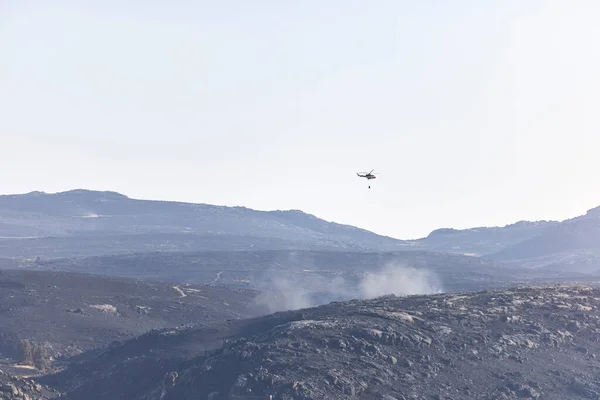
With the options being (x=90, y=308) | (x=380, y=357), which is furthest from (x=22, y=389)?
(x=90, y=308)

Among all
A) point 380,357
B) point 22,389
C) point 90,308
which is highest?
point 90,308

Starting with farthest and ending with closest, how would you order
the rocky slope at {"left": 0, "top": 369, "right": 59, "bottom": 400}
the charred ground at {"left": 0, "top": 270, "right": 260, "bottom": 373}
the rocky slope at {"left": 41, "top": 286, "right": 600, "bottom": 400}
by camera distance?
the charred ground at {"left": 0, "top": 270, "right": 260, "bottom": 373}
the rocky slope at {"left": 0, "top": 369, "right": 59, "bottom": 400}
the rocky slope at {"left": 41, "top": 286, "right": 600, "bottom": 400}

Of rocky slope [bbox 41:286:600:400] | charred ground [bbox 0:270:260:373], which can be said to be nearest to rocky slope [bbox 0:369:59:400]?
rocky slope [bbox 41:286:600:400]

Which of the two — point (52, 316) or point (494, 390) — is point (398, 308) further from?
point (52, 316)

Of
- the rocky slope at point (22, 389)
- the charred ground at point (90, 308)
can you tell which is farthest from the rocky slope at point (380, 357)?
the charred ground at point (90, 308)

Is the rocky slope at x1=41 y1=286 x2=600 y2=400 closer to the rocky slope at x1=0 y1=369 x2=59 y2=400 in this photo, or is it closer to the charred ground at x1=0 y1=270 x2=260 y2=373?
the rocky slope at x1=0 y1=369 x2=59 y2=400

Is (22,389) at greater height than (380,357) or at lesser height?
lesser

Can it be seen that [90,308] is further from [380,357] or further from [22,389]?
[380,357]

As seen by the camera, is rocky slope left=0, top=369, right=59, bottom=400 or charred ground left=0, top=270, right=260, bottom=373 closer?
rocky slope left=0, top=369, right=59, bottom=400

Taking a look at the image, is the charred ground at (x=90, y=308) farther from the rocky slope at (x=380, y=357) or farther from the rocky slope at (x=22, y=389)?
the rocky slope at (x=22, y=389)

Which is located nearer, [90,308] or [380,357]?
[380,357]
